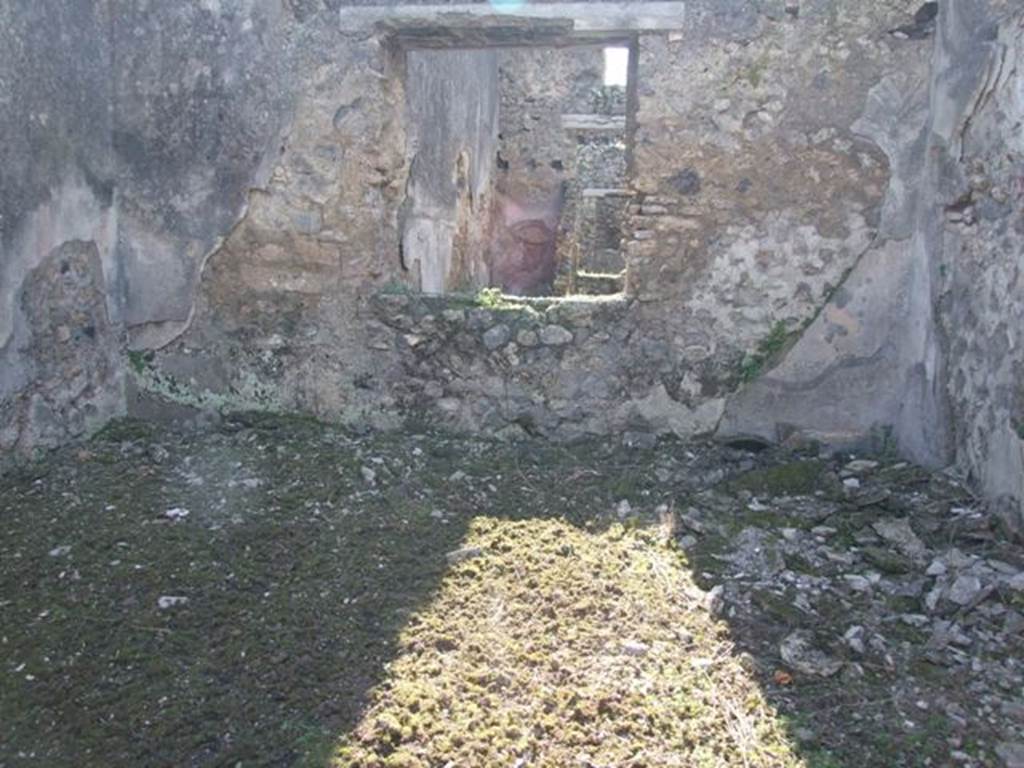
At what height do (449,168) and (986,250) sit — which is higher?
(449,168)

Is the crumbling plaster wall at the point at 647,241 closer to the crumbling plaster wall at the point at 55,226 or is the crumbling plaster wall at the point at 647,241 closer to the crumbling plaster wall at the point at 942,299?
the crumbling plaster wall at the point at 942,299

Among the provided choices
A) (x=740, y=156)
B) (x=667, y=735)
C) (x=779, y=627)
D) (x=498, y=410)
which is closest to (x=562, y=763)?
(x=667, y=735)

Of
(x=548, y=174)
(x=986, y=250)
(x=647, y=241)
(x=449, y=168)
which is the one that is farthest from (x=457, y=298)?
(x=548, y=174)

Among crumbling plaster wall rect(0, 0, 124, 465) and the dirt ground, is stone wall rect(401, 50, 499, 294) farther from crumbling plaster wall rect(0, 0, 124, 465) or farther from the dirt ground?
the dirt ground

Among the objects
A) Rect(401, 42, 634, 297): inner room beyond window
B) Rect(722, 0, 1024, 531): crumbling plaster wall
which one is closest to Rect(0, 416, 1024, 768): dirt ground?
Rect(722, 0, 1024, 531): crumbling plaster wall

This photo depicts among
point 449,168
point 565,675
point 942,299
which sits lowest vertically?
point 565,675

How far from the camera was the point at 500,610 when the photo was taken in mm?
2924

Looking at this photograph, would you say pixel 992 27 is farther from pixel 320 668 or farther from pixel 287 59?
pixel 320 668

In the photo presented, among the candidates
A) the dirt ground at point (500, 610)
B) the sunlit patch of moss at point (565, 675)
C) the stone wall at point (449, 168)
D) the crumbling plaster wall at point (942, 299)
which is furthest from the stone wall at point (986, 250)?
the stone wall at point (449, 168)

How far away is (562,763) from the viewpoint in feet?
7.25

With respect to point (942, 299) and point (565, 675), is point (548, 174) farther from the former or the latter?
point (565, 675)

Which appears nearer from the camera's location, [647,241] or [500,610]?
[500,610]

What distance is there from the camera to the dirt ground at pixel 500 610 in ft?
7.56

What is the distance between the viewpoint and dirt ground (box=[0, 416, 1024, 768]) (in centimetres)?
230
